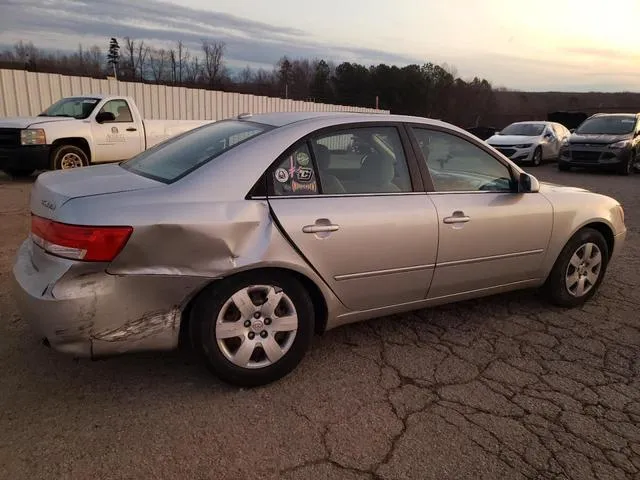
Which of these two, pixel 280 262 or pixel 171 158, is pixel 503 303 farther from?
pixel 171 158

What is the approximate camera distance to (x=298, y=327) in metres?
3.09

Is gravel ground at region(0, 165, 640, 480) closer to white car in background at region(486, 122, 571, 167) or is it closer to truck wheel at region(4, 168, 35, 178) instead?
truck wheel at region(4, 168, 35, 178)

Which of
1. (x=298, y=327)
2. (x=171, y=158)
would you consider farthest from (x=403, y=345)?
(x=171, y=158)

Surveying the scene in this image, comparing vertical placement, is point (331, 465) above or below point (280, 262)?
below

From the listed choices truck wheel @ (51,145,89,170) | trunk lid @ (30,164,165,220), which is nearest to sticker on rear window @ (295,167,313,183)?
trunk lid @ (30,164,165,220)

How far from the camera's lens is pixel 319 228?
3041 millimetres

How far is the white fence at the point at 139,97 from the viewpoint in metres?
13.4

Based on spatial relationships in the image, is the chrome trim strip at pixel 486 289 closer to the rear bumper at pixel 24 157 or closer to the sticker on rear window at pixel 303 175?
the sticker on rear window at pixel 303 175

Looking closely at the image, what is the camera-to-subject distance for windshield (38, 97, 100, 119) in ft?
35.7

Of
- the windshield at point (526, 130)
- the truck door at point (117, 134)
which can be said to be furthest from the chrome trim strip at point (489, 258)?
the windshield at point (526, 130)

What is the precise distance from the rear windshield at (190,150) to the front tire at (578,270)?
8.91 feet

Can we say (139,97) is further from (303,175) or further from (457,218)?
(457,218)

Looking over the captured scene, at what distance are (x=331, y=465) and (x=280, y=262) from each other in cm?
109

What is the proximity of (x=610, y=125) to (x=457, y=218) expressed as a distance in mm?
14742
